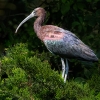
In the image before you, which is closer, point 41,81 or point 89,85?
point 41,81

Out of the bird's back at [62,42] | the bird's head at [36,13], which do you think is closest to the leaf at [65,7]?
the bird's head at [36,13]

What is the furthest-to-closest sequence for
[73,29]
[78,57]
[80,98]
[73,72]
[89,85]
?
[73,29], [73,72], [78,57], [89,85], [80,98]

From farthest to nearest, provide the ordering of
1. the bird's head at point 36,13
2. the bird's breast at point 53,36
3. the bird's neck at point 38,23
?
the bird's head at point 36,13 → the bird's neck at point 38,23 → the bird's breast at point 53,36

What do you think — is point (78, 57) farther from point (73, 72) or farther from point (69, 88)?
point (69, 88)

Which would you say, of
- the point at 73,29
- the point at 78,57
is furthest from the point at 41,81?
the point at 73,29

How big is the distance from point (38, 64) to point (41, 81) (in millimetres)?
174

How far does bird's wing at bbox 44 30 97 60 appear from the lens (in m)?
7.28

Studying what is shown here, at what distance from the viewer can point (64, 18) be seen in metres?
9.09

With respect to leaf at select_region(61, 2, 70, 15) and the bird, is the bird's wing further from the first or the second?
leaf at select_region(61, 2, 70, 15)

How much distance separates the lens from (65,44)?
7504 millimetres

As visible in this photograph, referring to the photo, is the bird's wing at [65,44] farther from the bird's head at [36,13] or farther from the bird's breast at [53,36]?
the bird's head at [36,13]

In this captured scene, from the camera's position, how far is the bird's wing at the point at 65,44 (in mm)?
7281

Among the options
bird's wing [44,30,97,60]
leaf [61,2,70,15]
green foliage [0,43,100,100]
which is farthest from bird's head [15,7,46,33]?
green foliage [0,43,100,100]

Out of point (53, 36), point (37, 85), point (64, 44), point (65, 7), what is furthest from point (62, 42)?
point (37, 85)
